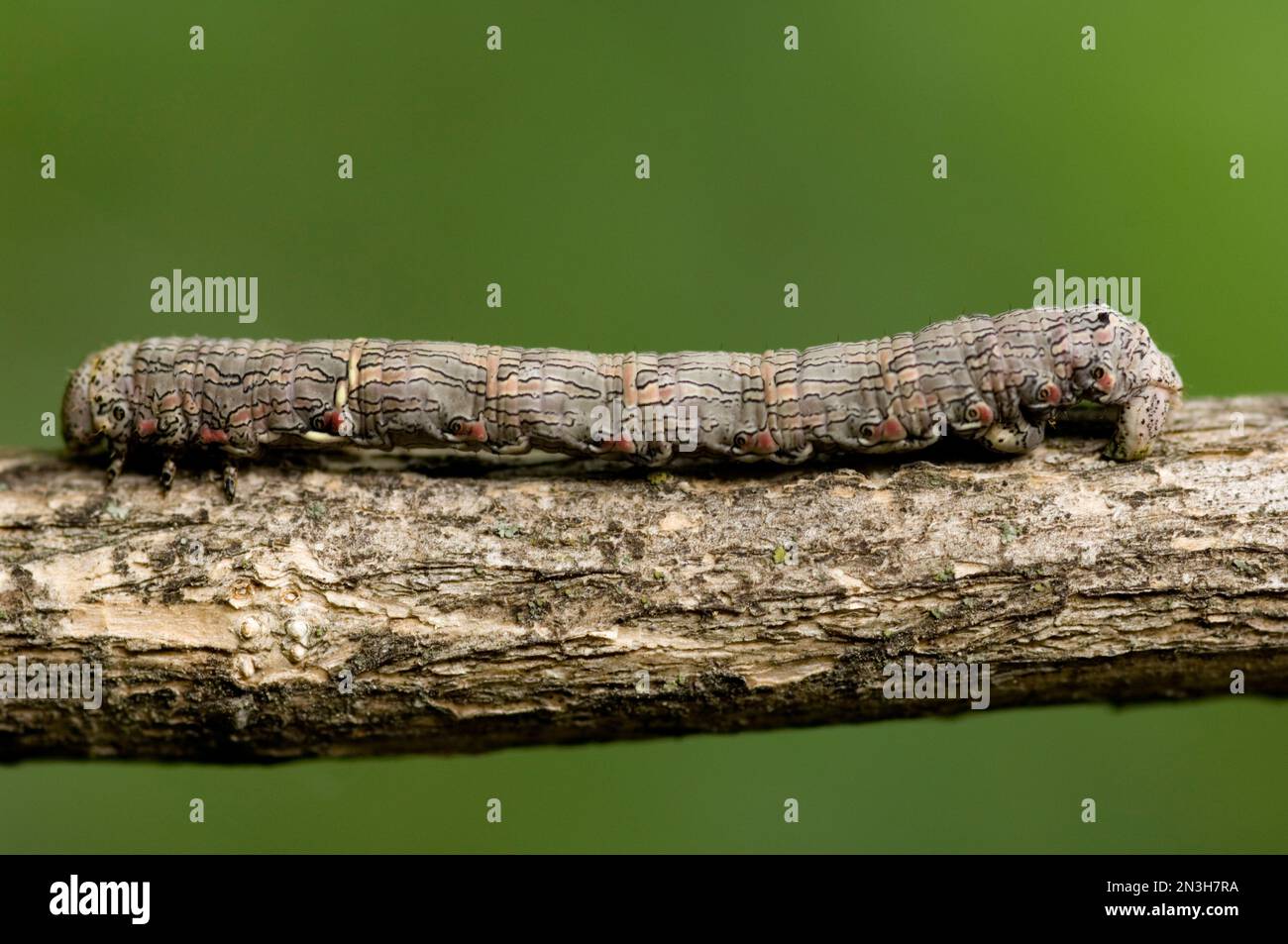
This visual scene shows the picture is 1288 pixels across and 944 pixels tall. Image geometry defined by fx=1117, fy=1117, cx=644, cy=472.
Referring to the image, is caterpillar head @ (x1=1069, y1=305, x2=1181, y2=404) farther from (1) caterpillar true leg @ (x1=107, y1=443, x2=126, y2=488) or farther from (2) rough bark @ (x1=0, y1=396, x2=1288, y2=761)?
(1) caterpillar true leg @ (x1=107, y1=443, x2=126, y2=488)

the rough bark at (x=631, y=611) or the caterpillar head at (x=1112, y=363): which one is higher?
the caterpillar head at (x=1112, y=363)

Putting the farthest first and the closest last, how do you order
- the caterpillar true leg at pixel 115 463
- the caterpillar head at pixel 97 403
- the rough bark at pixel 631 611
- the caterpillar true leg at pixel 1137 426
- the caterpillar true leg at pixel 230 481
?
the caterpillar head at pixel 97 403 < the caterpillar true leg at pixel 115 463 < the caterpillar true leg at pixel 230 481 < the caterpillar true leg at pixel 1137 426 < the rough bark at pixel 631 611

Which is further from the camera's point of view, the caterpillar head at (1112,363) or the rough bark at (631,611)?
the caterpillar head at (1112,363)

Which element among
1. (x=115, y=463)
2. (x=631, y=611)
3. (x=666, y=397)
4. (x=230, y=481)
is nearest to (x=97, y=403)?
(x=115, y=463)

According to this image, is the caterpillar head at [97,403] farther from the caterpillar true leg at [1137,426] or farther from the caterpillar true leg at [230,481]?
the caterpillar true leg at [1137,426]

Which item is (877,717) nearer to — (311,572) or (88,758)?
(311,572)

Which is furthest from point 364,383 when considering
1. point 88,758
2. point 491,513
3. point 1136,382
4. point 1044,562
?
point 1136,382

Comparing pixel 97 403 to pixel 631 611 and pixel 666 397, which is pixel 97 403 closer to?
pixel 666 397

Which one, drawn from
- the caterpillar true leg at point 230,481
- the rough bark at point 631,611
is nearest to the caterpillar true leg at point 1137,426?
the rough bark at point 631,611
